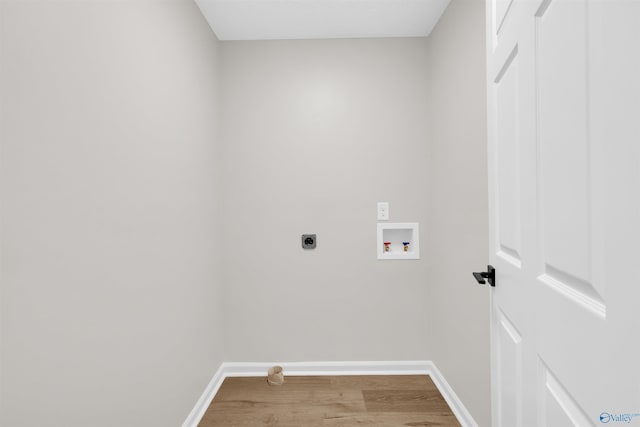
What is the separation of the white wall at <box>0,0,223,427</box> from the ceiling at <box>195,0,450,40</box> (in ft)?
1.15

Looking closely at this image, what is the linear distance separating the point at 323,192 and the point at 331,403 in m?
1.43

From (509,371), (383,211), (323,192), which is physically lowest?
(509,371)

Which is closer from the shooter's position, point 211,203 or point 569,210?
point 569,210

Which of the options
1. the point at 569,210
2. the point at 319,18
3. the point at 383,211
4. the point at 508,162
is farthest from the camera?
the point at 383,211

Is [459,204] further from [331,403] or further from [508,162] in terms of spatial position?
[331,403]

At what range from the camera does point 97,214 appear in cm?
119

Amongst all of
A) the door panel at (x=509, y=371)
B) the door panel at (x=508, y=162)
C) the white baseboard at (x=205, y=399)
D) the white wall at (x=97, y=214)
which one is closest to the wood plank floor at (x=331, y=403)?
the white baseboard at (x=205, y=399)

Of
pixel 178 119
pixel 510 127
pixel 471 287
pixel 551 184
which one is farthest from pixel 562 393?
pixel 178 119

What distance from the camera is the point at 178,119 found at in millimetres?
1860

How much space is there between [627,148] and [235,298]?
2.48 m

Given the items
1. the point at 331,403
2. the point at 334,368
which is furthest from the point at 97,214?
the point at 334,368

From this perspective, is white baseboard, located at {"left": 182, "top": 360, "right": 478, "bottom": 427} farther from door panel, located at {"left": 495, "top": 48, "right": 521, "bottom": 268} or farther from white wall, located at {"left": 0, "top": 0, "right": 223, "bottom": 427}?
door panel, located at {"left": 495, "top": 48, "right": 521, "bottom": 268}

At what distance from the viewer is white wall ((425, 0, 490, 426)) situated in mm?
1794

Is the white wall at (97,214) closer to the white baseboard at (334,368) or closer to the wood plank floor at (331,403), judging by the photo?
the wood plank floor at (331,403)
